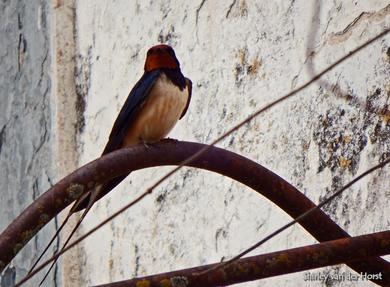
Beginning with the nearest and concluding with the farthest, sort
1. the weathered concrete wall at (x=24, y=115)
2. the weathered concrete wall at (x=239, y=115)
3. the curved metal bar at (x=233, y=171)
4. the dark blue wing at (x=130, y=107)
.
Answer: the curved metal bar at (x=233, y=171)
the weathered concrete wall at (x=239, y=115)
the dark blue wing at (x=130, y=107)
the weathered concrete wall at (x=24, y=115)

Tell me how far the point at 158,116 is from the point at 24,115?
56cm

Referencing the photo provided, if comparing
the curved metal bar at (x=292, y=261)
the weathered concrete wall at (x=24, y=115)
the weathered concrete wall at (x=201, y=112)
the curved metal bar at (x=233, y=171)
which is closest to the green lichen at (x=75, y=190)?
the curved metal bar at (x=233, y=171)

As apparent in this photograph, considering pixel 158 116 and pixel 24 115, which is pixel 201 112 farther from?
pixel 24 115

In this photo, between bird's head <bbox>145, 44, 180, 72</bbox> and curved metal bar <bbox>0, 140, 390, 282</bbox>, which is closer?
curved metal bar <bbox>0, 140, 390, 282</bbox>

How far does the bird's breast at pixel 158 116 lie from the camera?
8.62 ft

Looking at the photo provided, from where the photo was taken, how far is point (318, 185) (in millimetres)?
2416

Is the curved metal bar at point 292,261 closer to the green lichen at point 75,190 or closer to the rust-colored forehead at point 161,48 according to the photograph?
the green lichen at point 75,190

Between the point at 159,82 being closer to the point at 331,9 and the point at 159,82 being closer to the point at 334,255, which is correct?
the point at 331,9

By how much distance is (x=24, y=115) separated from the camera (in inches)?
122

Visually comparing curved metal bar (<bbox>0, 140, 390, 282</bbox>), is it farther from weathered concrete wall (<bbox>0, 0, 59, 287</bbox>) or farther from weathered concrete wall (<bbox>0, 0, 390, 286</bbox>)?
weathered concrete wall (<bbox>0, 0, 59, 287</bbox>)

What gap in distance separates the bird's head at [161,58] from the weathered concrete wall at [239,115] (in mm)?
72

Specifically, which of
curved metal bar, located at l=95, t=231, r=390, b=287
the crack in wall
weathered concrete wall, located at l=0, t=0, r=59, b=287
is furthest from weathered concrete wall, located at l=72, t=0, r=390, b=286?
curved metal bar, located at l=95, t=231, r=390, b=287

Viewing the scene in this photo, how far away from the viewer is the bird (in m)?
2.62

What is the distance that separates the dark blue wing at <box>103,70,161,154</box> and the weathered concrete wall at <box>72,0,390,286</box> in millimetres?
113
